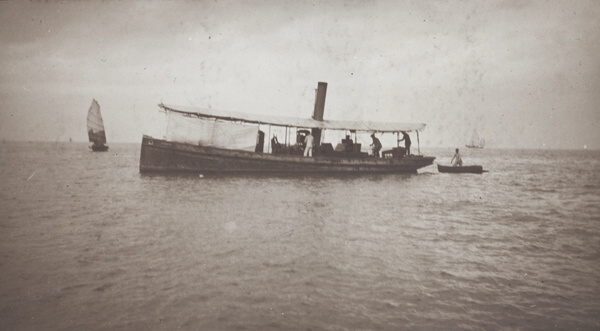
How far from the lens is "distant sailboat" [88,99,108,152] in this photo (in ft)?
149

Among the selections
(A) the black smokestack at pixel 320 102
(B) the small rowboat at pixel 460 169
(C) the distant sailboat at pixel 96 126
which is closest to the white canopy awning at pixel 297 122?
(A) the black smokestack at pixel 320 102

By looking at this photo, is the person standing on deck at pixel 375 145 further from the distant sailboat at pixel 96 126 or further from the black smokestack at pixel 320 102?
the distant sailboat at pixel 96 126

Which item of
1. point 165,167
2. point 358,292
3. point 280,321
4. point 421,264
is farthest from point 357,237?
point 165,167

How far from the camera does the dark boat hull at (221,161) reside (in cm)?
1912

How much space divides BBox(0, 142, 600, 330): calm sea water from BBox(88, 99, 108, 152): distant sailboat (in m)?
39.2

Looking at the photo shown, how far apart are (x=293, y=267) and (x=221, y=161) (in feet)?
49.1

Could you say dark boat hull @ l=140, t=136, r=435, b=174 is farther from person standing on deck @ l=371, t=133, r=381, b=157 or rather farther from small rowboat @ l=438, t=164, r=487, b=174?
small rowboat @ l=438, t=164, r=487, b=174

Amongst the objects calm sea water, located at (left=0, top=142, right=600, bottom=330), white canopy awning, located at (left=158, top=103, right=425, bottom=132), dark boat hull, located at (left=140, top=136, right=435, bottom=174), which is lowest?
calm sea water, located at (left=0, top=142, right=600, bottom=330)

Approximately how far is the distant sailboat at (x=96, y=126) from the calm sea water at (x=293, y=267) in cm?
3922

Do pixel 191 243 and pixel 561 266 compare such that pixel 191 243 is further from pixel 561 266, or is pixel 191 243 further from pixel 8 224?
pixel 561 266

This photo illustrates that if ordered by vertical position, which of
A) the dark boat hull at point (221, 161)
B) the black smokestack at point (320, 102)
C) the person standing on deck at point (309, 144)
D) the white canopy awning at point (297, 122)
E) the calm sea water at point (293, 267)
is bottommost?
the calm sea water at point (293, 267)

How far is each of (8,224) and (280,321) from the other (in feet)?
27.5

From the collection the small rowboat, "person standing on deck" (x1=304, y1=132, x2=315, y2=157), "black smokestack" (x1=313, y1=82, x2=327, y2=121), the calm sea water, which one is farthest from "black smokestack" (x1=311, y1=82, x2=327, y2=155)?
the calm sea water

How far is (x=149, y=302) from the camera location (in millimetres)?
4305
